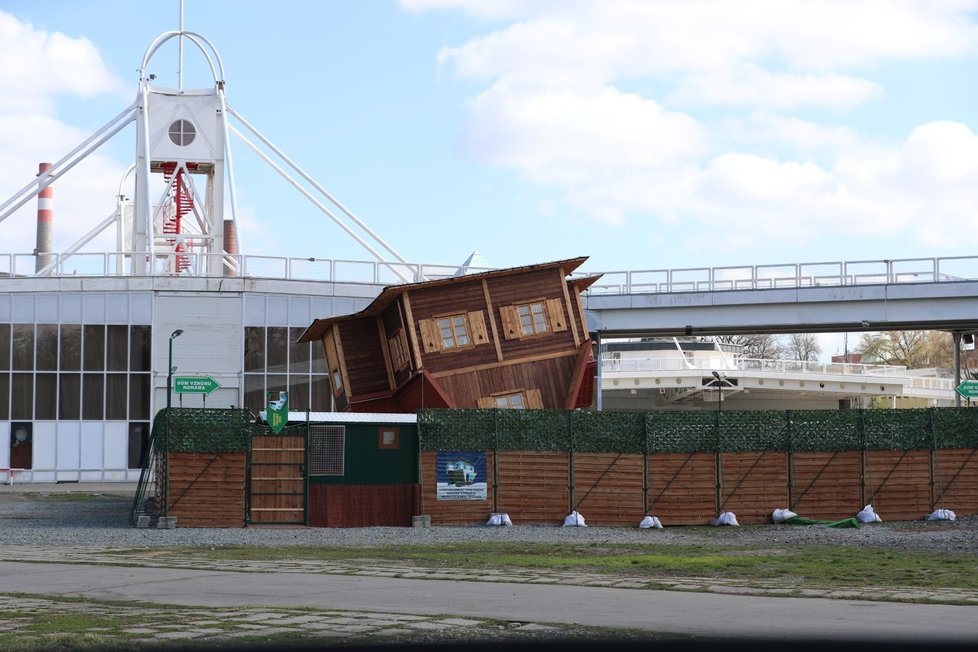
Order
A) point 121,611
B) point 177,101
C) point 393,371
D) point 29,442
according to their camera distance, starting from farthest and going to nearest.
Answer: point 177,101 < point 29,442 < point 393,371 < point 121,611

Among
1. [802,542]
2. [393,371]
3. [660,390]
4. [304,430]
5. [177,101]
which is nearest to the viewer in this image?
[802,542]

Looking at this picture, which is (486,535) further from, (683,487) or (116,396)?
(116,396)

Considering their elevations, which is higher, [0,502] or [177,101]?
[177,101]

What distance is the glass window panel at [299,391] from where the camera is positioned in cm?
5694

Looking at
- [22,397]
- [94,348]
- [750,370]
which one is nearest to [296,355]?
[94,348]

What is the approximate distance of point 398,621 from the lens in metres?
12.5

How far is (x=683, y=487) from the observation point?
30.3 m

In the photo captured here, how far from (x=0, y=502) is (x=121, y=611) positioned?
29.3 m

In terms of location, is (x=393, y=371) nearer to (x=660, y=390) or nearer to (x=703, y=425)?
(x=703, y=425)

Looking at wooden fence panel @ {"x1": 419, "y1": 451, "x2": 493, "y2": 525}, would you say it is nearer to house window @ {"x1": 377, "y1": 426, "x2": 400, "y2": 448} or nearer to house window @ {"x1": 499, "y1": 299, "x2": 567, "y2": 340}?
house window @ {"x1": 377, "y1": 426, "x2": 400, "y2": 448}

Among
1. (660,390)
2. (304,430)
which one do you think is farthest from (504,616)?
(660,390)

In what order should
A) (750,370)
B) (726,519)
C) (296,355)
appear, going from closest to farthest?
(726,519) < (296,355) < (750,370)

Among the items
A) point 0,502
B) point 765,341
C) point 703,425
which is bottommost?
point 0,502

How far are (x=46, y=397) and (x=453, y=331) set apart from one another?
26.8 m
